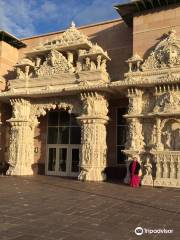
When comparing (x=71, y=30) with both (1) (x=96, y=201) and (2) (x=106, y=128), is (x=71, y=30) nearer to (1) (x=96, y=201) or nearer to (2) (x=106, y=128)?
(2) (x=106, y=128)

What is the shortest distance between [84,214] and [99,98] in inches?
317

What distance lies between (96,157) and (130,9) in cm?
677

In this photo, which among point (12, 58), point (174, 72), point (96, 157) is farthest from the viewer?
point (12, 58)

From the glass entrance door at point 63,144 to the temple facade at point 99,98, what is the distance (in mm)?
51

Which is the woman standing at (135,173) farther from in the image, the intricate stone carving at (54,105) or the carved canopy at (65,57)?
the carved canopy at (65,57)

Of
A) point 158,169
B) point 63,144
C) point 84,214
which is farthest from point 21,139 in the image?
point 84,214

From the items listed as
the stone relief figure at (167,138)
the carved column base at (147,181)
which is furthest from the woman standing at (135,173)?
the stone relief figure at (167,138)

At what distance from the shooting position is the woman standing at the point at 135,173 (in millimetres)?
12336

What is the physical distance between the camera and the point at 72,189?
11000 millimetres

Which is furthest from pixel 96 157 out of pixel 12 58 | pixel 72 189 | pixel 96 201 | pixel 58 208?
pixel 12 58

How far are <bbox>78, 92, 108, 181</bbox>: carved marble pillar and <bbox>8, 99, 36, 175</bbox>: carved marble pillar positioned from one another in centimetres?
325

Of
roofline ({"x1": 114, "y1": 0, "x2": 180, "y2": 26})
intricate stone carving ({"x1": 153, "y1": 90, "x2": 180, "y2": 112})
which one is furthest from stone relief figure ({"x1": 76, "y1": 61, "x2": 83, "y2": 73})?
intricate stone carving ({"x1": 153, "y1": 90, "x2": 180, "y2": 112})

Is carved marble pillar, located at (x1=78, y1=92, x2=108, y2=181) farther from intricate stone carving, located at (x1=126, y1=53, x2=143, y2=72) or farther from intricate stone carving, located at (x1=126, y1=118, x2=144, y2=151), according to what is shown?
intricate stone carving, located at (x1=126, y1=53, x2=143, y2=72)

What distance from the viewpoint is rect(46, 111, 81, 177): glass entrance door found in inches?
647
